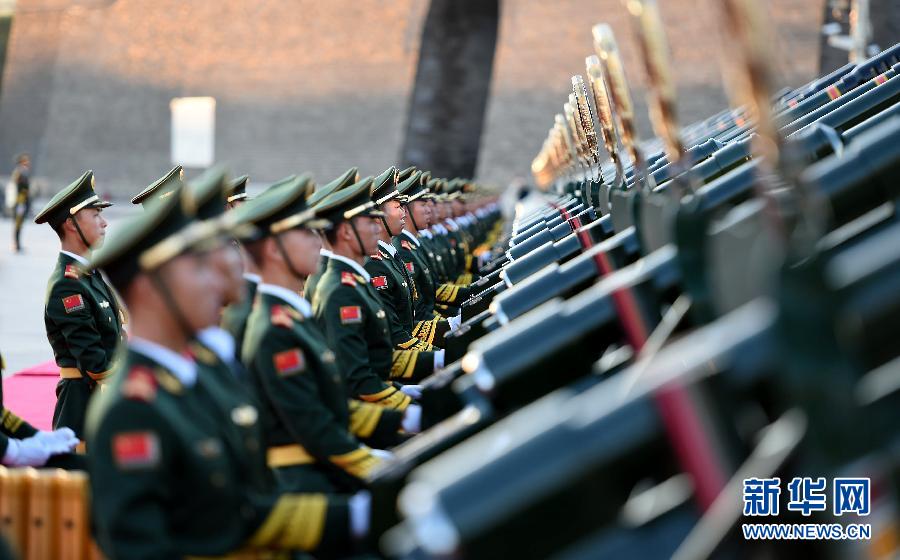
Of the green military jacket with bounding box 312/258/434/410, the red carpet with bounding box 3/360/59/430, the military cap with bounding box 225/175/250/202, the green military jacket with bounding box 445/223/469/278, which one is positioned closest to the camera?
the green military jacket with bounding box 312/258/434/410

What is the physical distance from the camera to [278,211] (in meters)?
2.96

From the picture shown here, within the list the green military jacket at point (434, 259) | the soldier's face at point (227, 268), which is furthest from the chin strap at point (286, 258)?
the green military jacket at point (434, 259)

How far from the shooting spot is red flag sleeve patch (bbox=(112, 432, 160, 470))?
1.89 m

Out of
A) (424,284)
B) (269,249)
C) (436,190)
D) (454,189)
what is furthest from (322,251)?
(454,189)

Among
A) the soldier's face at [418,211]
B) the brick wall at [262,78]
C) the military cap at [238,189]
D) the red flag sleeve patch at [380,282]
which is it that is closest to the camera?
the red flag sleeve patch at [380,282]

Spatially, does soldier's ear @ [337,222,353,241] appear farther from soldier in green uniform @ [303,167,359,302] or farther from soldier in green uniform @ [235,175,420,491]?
soldier in green uniform @ [235,175,420,491]

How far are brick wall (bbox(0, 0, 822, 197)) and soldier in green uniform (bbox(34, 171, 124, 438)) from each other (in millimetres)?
24002

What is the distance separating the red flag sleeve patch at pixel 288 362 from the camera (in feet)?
9.21

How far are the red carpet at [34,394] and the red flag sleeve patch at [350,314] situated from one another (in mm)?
2236

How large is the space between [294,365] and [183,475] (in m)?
0.81

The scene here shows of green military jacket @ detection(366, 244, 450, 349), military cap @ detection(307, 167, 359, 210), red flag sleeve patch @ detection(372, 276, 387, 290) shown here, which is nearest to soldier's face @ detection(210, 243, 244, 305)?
military cap @ detection(307, 167, 359, 210)

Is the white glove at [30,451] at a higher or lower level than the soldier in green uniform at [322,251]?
lower

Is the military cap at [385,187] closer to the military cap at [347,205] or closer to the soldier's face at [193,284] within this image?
the military cap at [347,205]

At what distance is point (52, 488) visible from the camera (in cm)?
217
